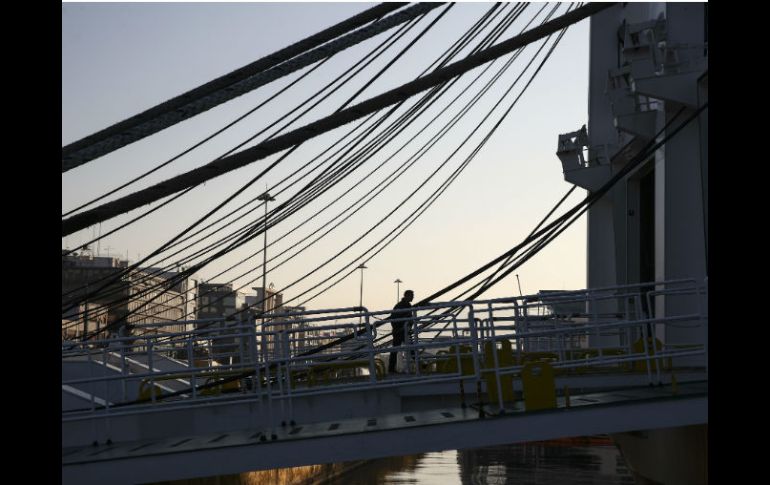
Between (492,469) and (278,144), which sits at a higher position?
(278,144)

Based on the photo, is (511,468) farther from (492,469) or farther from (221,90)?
(221,90)

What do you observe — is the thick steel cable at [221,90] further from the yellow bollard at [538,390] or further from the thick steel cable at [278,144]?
the yellow bollard at [538,390]

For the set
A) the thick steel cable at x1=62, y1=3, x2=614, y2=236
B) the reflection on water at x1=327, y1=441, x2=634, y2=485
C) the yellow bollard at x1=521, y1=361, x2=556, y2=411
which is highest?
the thick steel cable at x1=62, y1=3, x2=614, y2=236

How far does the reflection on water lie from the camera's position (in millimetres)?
21375

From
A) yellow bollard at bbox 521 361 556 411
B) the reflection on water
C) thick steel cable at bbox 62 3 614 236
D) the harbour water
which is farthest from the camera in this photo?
the reflection on water

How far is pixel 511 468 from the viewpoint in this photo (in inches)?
928

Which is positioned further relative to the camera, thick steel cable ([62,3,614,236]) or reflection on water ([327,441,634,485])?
reflection on water ([327,441,634,485])

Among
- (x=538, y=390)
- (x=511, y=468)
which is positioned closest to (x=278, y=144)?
(x=538, y=390)

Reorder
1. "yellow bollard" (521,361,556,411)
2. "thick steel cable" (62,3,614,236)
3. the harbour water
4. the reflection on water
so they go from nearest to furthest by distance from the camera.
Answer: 1. "thick steel cable" (62,3,614,236)
2. "yellow bollard" (521,361,556,411)
3. the harbour water
4. the reflection on water

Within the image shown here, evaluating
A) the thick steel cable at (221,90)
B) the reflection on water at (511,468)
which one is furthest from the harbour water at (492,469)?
the thick steel cable at (221,90)

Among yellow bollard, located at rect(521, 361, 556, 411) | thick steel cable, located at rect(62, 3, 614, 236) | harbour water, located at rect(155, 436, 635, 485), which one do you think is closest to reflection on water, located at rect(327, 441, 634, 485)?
harbour water, located at rect(155, 436, 635, 485)

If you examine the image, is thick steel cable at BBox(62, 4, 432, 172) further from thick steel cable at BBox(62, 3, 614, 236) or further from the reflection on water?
the reflection on water
